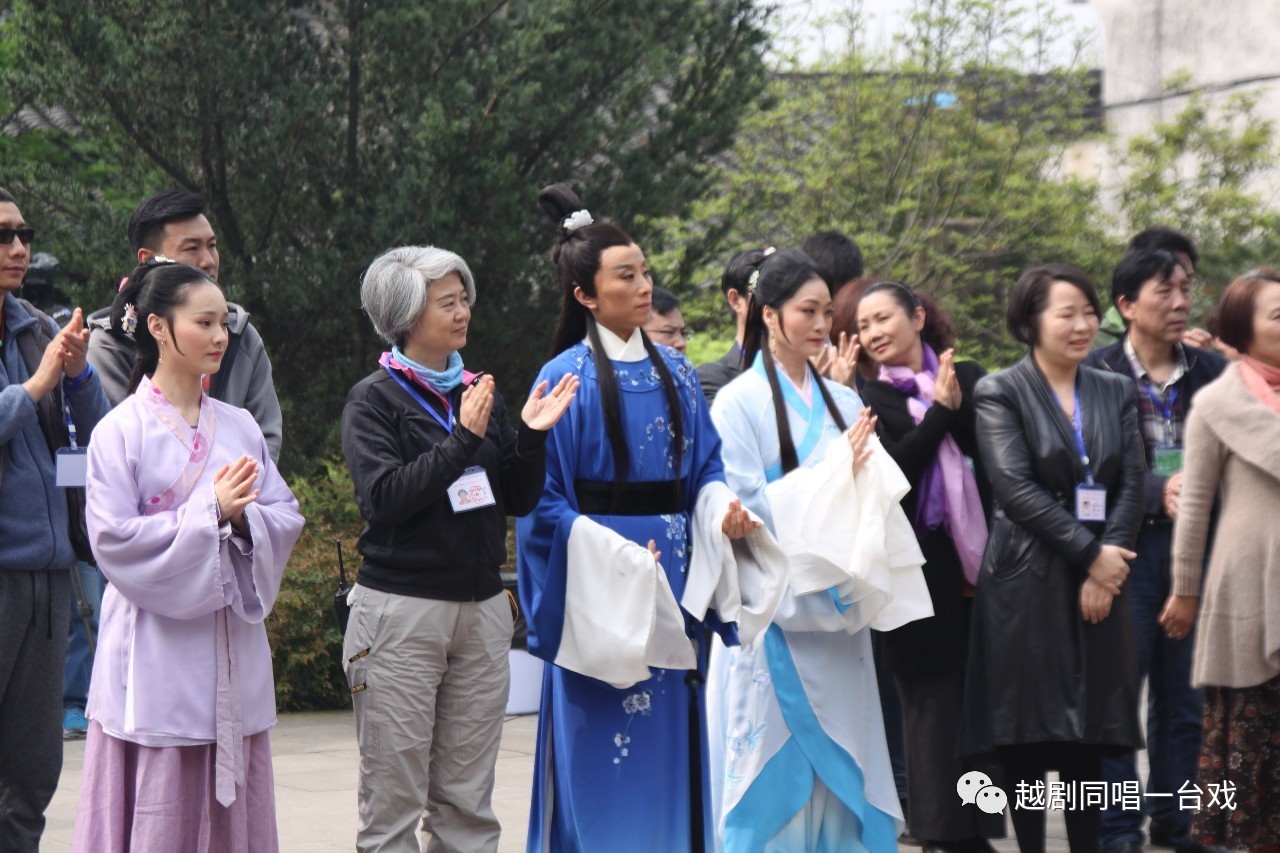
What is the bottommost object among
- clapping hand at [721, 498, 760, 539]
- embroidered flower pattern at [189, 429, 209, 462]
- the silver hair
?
clapping hand at [721, 498, 760, 539]

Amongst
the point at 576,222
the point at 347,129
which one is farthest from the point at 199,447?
the point at 347,129

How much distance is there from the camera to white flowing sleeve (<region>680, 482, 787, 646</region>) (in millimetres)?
4383

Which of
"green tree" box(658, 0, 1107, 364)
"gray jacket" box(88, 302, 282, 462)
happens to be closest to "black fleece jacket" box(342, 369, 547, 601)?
"gray jacket" box(88, 302, 282, 462)

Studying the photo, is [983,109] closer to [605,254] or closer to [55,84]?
[55,84]

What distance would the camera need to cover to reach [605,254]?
4500 mm

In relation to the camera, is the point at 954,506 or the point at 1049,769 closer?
the point at 1049,769

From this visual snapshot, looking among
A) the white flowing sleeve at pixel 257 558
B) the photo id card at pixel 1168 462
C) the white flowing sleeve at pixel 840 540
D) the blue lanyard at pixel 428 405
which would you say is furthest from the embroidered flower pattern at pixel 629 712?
the photo id card at pixel 1168 462

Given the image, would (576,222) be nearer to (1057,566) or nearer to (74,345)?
(74,345)

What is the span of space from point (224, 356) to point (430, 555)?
3.79 feet

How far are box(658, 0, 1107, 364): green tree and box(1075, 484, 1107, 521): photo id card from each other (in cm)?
1110

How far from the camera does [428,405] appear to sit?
4461 millimetres

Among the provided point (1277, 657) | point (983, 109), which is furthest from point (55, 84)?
point (983, 109)

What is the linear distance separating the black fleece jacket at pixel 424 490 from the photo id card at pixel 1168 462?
239 cm

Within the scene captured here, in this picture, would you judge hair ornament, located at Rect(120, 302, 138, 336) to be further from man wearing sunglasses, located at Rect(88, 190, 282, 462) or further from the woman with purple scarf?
the woman with purple scarf
